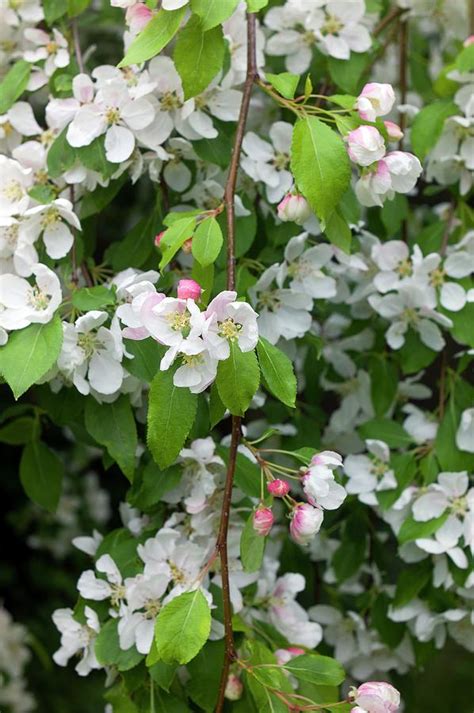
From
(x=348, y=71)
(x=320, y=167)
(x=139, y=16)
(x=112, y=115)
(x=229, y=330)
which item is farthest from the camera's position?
(x=348, y=71)

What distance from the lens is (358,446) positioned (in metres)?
2.00

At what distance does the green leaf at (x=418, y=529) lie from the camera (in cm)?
166

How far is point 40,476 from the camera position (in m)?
1.79

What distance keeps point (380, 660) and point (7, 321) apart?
1.07 m

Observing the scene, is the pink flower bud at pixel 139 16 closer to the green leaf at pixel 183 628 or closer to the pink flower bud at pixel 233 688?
the green leaf at pixel 183 628

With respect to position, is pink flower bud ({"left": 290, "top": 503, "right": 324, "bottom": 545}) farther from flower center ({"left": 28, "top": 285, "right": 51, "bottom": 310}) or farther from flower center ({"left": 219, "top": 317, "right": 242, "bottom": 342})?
flower center ({"left": 28, "top": 285, "right": 51, "bottom": 310})

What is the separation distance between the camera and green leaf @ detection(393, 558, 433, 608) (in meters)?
1.75

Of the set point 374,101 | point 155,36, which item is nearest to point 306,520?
point 374,101

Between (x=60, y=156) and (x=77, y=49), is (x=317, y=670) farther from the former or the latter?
(x=77, y=49)

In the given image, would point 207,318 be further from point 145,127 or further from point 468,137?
point 468,137

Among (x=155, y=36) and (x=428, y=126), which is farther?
(x=428, y=126)

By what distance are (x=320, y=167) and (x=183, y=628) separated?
23.2 inches

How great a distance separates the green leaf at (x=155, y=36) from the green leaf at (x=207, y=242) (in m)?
0.22

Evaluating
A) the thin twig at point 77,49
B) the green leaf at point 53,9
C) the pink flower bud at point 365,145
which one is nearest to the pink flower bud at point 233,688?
the pink flower bud at point 365,145
